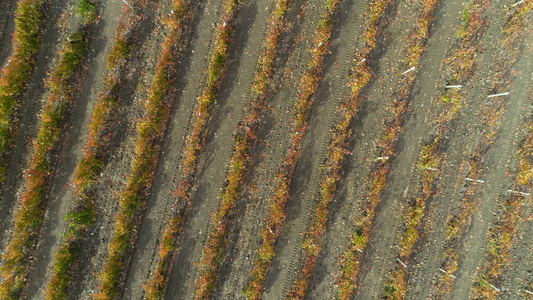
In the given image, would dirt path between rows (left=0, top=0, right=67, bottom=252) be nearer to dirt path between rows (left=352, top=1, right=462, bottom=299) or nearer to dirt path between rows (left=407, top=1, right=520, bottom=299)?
dirt path between rows (left=352, top=1, right=462, bottom=299)

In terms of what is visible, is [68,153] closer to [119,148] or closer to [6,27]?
[119,148]

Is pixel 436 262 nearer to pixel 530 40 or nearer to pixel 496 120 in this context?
pixel 496 120

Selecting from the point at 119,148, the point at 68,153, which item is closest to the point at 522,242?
the point at 119,148

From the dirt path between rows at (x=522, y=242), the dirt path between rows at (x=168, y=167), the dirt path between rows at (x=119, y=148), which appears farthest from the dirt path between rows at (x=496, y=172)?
the dirt path between rows at (x=119, y=148)

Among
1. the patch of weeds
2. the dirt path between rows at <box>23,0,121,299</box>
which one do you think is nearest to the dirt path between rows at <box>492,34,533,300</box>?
the dirt path between rows at <box>23,0,121,299</box>

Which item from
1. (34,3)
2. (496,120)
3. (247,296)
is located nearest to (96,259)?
(247,296)

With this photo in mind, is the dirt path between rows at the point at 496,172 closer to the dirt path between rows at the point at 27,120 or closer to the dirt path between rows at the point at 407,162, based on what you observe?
the dirt path between rows at the point at 407,162
